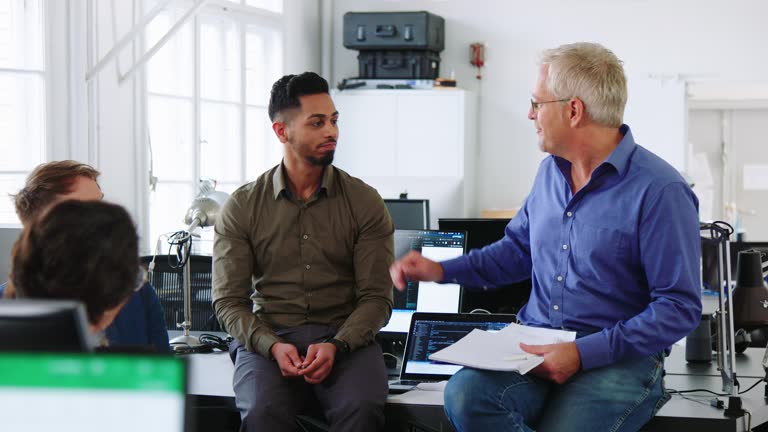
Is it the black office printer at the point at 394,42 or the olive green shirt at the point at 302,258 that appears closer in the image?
the olive green shirt at the point at 302,258

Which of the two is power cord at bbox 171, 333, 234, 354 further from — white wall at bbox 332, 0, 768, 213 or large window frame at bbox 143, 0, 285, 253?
white wall at bbox 332, 0, 768, 213

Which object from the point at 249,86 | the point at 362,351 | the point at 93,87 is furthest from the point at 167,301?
the point at 249,86

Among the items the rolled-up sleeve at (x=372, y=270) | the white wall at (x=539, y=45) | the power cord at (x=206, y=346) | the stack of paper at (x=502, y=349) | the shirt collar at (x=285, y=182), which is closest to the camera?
the stack of paper at (x=502, y=349)

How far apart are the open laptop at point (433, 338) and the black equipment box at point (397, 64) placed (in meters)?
4.68

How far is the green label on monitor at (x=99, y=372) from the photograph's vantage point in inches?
31.7

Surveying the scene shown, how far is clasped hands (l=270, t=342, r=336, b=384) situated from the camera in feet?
8.33

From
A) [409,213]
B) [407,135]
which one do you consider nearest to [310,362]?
[409,213]

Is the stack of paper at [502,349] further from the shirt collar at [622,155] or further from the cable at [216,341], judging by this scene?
the cable at [216,341]

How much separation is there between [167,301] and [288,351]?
1.07 metres

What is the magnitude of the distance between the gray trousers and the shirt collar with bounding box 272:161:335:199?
470 mm

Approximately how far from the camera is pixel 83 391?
81 cm

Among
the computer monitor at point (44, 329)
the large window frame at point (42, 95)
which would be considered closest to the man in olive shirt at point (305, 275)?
the computer monitor at point (44, 329)

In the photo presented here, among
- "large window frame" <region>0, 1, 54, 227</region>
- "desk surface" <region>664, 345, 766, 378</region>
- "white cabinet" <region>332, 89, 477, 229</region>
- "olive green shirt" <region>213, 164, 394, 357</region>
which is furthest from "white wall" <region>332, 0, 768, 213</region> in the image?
"olive green shirt" <region>213, 164, 394, 357</region>

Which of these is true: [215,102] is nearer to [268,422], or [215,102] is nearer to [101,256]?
[268,422]
